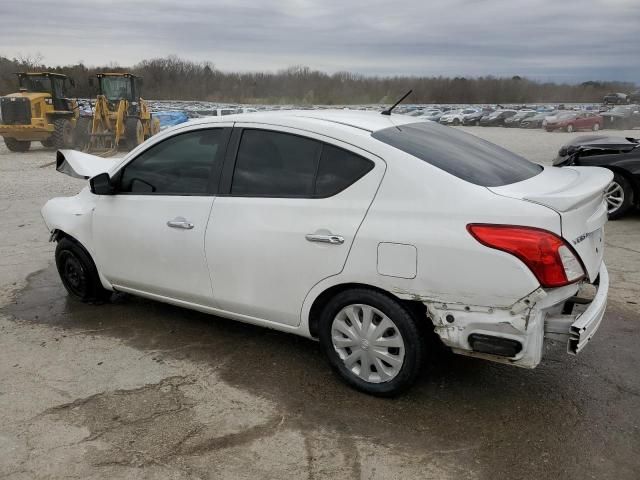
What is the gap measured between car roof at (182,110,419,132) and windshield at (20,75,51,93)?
19.2m

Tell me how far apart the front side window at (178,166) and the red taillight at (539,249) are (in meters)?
1.86

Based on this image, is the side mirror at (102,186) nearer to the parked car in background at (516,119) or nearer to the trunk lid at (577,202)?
the trunk lid at (577,202)

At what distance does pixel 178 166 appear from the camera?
155 inches

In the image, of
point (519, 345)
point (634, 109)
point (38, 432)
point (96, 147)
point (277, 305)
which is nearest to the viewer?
point (519, 345)

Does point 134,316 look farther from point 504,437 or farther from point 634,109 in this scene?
point 634,109

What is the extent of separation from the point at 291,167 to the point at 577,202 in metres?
1.59

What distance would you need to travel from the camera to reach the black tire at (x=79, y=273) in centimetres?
463

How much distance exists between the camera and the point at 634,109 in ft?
136

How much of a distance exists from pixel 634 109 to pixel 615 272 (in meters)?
42.3

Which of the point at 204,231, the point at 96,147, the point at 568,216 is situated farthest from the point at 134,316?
the point at 96,147

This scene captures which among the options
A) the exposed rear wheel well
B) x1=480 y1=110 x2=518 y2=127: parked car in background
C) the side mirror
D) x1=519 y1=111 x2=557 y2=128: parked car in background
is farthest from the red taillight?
x1=480 y1=110 x2=518 y2=127: parked car in background

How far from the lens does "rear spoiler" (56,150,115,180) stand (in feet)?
16.8

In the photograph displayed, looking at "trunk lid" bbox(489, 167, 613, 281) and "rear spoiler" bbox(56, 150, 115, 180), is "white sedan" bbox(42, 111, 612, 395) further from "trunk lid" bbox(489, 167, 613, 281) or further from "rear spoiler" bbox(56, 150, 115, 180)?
"rear spoiler" bbox(56, 150, 115, 180)

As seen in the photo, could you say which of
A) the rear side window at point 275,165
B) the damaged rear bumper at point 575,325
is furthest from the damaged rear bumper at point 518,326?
the rear side window at point 275,165
